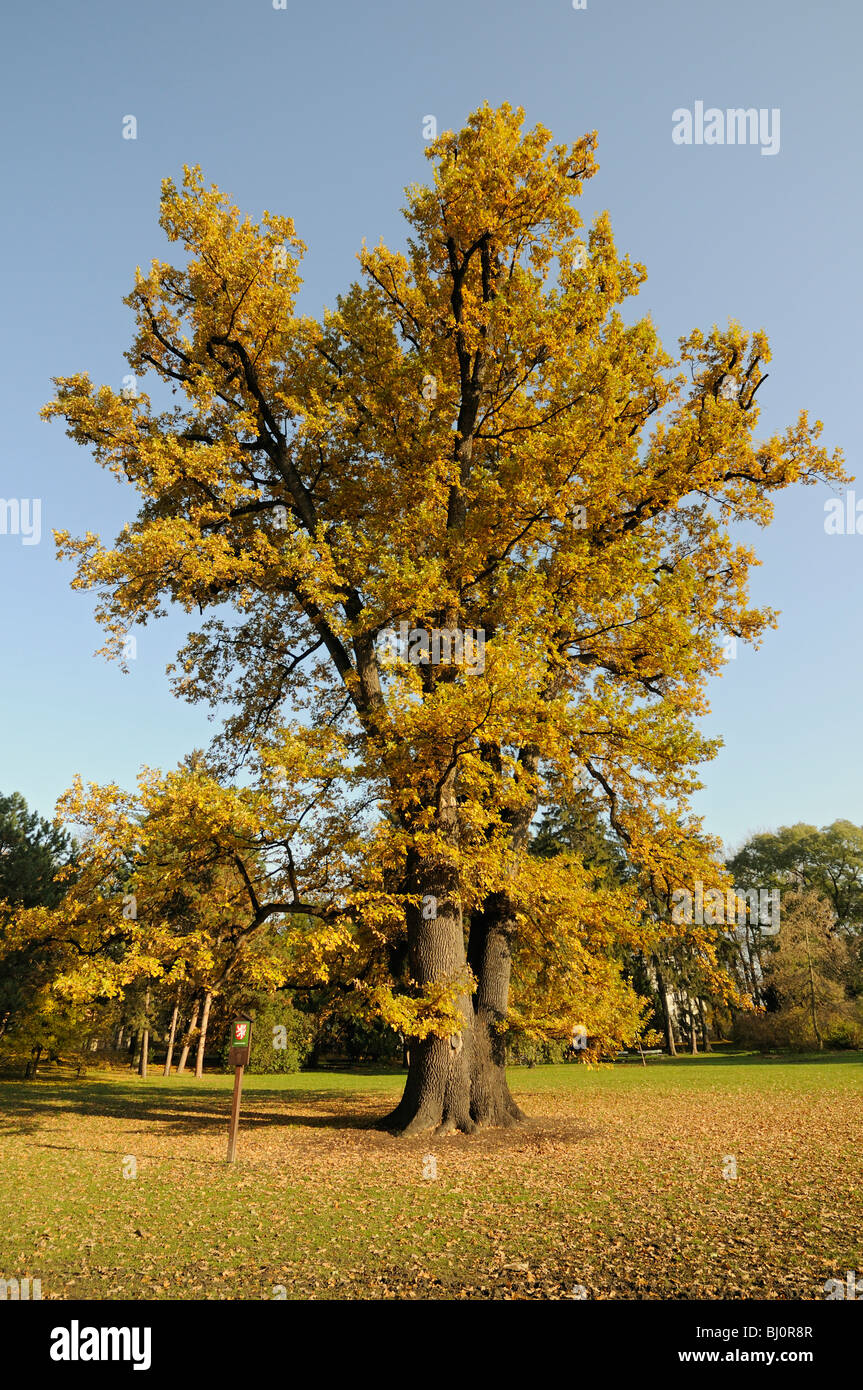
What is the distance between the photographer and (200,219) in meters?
13.6

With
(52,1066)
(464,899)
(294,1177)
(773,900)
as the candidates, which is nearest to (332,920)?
(464,899)

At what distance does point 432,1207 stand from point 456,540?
9.20 metres

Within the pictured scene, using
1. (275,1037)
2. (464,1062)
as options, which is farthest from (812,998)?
(464,1062)

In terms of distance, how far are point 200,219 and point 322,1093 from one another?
2404 centimetres

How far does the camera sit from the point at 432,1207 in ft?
26.9

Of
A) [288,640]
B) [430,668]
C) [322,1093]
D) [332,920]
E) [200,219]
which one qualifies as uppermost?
[200,219]

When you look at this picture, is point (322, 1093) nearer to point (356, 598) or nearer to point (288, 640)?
point (288, 640)

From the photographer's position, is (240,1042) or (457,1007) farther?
(457,1007)

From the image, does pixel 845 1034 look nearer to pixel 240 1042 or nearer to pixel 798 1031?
pixel 798 1031

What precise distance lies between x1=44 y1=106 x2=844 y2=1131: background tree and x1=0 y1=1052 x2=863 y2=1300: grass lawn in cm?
207

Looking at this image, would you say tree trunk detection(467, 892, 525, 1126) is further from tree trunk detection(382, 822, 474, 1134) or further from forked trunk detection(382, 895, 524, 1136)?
tree trunk detection(382, 822, 474, 1134)

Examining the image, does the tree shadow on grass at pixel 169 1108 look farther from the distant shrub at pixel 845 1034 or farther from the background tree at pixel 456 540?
the distant shrub at pixel 845 1034

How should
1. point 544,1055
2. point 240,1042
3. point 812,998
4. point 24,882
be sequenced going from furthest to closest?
point 544,1055 < point 812,998 < point 24,882 < point 240,1042

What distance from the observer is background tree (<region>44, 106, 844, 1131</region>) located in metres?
11.6
